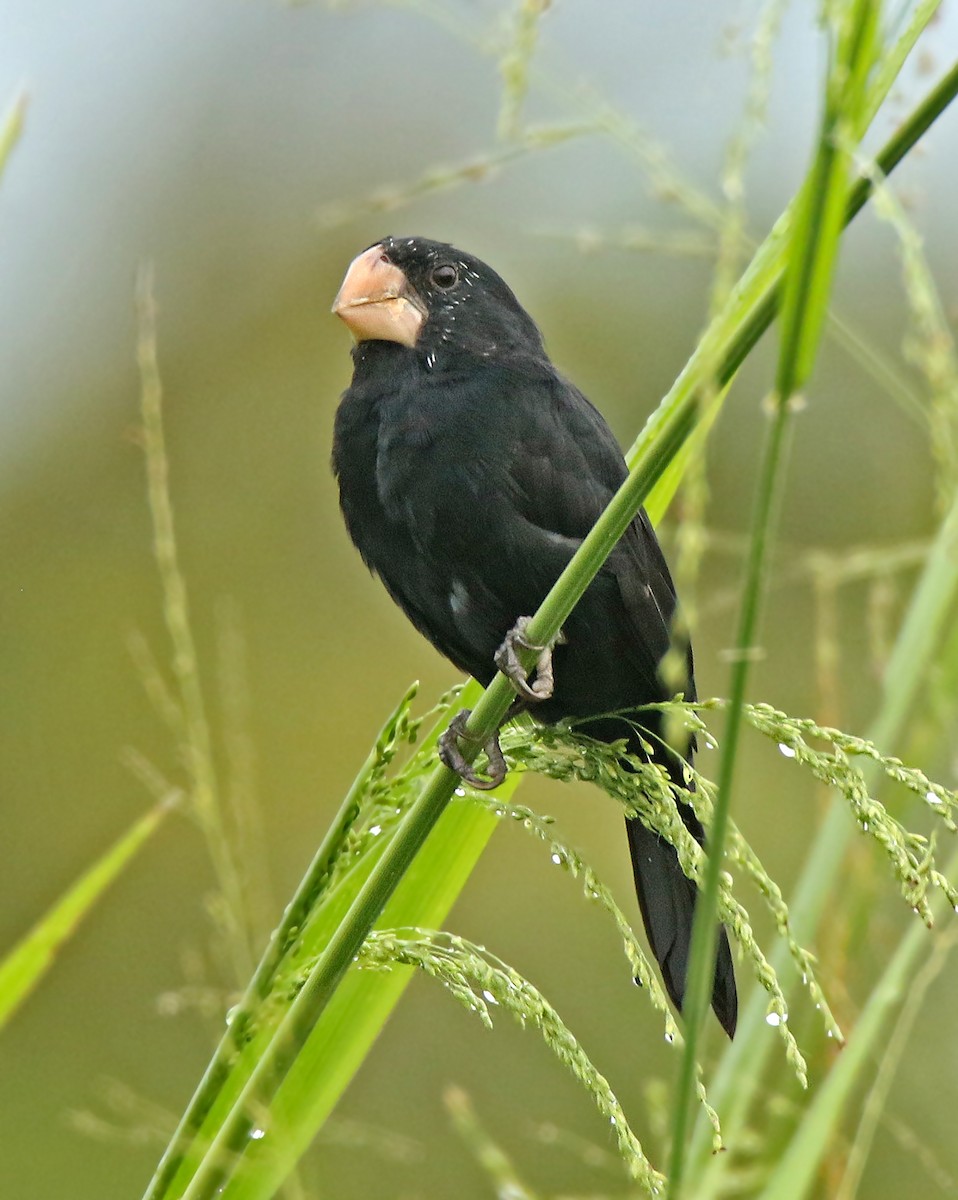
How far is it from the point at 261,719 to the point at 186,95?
13.7ft

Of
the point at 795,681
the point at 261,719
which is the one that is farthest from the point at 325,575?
the point at 795,681

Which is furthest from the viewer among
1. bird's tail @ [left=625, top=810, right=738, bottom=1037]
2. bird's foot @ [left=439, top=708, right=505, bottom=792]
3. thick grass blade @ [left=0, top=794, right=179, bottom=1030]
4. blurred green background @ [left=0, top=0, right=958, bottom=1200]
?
blurred green background @ [left=0, top=0, right=958, bottom=1200]

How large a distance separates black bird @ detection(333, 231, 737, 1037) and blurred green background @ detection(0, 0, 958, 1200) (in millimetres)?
1686

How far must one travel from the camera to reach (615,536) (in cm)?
108

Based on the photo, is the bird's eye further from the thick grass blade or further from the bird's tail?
the thick grass blade

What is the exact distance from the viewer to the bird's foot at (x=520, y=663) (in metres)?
1.43

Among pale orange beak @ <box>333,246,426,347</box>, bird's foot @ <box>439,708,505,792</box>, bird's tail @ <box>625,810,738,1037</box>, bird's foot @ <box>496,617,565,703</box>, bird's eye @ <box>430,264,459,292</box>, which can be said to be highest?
bird's eye @ <box>430,264,459,292</box>

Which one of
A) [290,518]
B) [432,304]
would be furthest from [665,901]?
[290,518]

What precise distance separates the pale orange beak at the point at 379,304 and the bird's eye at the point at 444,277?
51 mm

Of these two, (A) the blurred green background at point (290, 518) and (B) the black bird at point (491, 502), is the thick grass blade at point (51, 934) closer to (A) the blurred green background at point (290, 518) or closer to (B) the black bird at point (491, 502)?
(B) the black bird at point (491, 502)

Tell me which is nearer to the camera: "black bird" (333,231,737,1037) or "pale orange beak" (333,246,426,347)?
"black bird" (333,231,737,1037)

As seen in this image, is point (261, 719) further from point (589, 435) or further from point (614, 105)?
point (614, 105)

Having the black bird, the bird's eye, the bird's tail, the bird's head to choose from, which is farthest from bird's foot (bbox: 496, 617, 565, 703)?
the bird's eye

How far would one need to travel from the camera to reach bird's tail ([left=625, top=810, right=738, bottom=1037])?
216 cm
